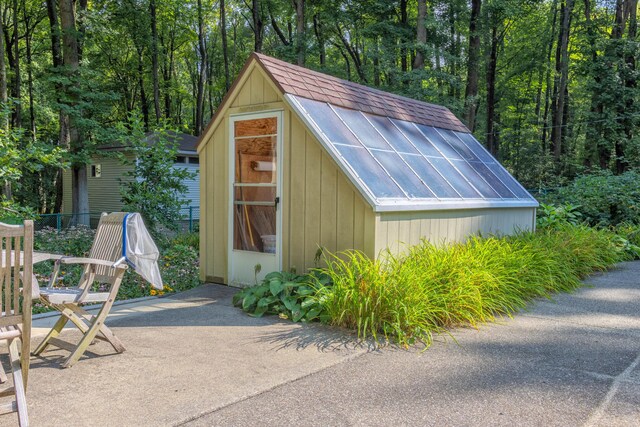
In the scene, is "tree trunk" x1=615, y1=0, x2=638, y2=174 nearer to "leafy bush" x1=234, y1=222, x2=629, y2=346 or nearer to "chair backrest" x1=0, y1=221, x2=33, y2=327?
"leafy bush" x1=234, y1=222, x2=629, y2=346

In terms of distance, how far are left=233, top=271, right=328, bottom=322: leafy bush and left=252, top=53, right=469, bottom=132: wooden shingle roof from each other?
2204mm

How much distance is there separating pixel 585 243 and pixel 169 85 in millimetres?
22150

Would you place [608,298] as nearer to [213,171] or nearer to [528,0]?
[213,171]

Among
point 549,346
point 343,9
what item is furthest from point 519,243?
point 343,9

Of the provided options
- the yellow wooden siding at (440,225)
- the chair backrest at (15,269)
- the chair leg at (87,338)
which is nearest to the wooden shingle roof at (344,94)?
the yellow wooden siding at (440,225)

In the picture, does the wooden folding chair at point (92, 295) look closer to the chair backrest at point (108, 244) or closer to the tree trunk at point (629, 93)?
the chair backrest at point (108, 244)

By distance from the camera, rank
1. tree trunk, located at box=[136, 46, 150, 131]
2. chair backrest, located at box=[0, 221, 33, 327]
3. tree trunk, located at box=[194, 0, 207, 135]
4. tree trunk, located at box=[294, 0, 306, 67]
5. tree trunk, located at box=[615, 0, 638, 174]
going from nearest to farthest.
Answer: chair backrest, located at box=[0, 221, 33, 327], tree trunk, located at box=[615, 0, 638, 174], tree trunk, located at box=[294, 0, 306, 67], tree trunk, located at box=[136, 46, 150, 131], tree trunk, located at box=[194, 0, 207, 135]

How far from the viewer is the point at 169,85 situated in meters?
24.5

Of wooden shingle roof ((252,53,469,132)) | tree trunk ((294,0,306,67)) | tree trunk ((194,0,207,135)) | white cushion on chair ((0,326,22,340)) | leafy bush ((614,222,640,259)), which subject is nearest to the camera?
white cushion on chair ((0,326,22,340))

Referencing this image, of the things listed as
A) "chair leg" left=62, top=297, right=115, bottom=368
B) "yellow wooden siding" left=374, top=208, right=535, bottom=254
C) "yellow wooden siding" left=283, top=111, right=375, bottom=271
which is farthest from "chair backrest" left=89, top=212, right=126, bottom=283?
"yellow wooden siding" left=374, top=208, right=535, bottom=254

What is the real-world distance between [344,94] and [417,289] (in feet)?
10.7

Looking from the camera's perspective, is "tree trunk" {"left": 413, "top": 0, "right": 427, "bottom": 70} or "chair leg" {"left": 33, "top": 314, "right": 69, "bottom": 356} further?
"tree trunk" {"left": 413, "top": 0, "right": 427, "bottom": 70}

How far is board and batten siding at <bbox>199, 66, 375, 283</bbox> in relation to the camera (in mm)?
5090

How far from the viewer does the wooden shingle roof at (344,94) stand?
566cm
